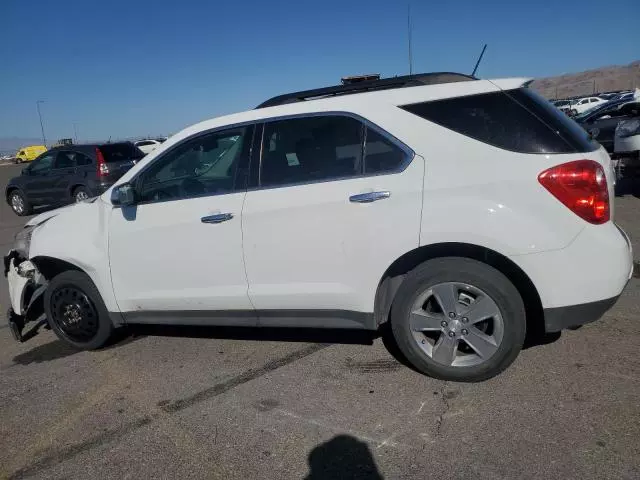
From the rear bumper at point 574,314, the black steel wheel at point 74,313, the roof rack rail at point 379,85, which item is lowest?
the black steel wheel at point 74,313

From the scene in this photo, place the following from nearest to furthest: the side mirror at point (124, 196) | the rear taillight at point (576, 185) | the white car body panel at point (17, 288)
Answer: the rear taillight at point (576, 185), the side mirror at point (124, 196), the white car body panel at point (17, 288)

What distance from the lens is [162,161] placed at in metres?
3.84

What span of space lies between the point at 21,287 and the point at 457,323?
365cm

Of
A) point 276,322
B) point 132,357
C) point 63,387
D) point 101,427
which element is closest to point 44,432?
point 101,427

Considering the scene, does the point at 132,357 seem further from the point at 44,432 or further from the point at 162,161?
the point at 162,161

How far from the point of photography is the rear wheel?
1351 cm

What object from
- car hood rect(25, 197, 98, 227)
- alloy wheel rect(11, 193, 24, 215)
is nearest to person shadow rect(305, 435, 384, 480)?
car hood rect(25, 197, 98, 227)

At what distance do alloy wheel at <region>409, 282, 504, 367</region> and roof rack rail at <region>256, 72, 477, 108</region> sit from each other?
1.32 meters

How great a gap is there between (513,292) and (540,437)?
798 mm

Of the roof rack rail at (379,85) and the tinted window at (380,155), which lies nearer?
the tinted window at (380,155)

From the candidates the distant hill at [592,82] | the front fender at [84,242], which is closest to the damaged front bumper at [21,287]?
the front fender at [84,242]

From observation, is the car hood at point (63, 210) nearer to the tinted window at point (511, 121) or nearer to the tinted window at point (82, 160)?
the tinted window at point (511, 121)

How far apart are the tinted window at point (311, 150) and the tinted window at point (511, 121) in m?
0.43

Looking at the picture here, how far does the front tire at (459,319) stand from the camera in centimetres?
304
